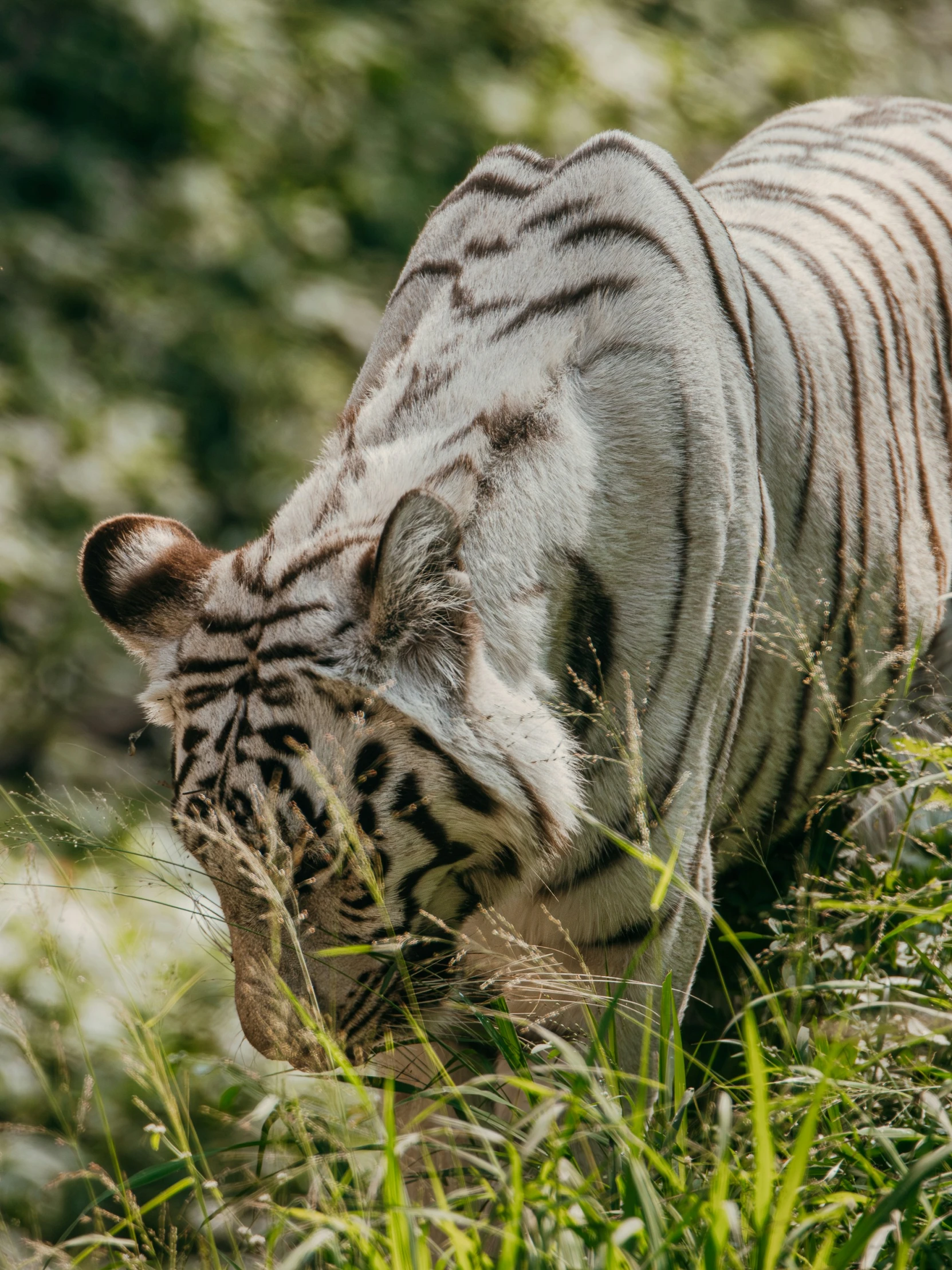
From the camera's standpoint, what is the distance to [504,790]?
1.83 m

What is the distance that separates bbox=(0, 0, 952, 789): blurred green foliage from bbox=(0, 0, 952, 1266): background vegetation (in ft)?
0.04

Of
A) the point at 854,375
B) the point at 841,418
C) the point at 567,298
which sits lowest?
the point at 567,298

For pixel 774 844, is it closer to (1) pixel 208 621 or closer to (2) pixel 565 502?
(2) pixel 565 502

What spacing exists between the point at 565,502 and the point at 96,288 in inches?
142

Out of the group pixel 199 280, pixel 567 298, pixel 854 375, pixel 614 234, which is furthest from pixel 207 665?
pixel 199 280

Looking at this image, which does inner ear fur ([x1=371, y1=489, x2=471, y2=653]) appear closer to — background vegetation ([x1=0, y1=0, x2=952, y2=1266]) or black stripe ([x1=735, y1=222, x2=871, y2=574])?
background vegetation ([x1=0, y1=0, x2=952, y2=1266])

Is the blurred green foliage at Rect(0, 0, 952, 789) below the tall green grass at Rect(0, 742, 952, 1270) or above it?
above

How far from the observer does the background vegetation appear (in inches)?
128

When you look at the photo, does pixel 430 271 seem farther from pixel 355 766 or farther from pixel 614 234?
pixel 355 766

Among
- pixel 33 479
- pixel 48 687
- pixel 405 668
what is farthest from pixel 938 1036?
pixel 33 479

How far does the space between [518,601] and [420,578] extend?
0.74ft

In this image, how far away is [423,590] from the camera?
175 centimetres

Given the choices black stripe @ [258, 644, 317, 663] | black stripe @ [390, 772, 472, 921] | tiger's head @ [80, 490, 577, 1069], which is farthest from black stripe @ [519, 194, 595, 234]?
black stripe @ [390, 772, 472, 921]

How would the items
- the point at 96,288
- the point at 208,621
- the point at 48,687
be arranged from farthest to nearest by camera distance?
the point at 96,288 → the point at 48,687 → the point at 208,621
